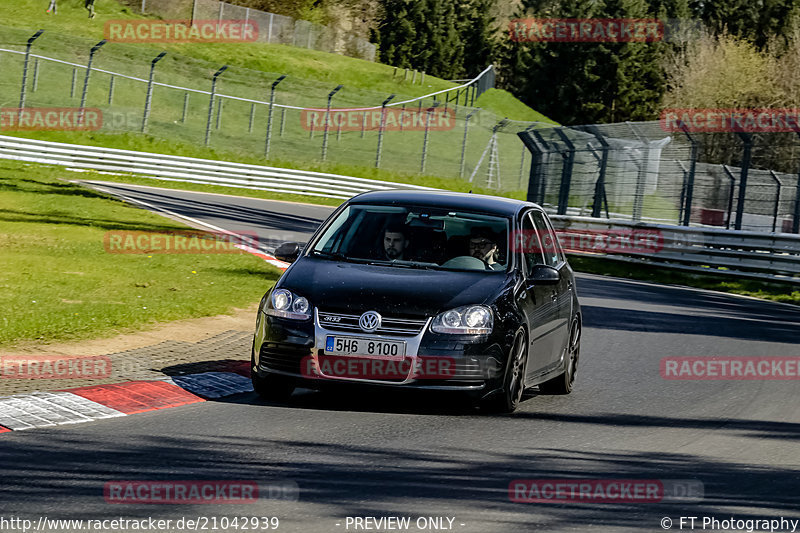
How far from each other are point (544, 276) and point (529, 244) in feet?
2.22

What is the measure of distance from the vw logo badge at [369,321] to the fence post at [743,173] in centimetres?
1889

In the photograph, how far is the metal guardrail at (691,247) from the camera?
24.1 metres

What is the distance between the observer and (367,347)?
310 inches

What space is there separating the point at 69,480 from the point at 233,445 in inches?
49.8

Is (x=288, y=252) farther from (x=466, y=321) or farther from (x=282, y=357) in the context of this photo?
(x=466, y=321)

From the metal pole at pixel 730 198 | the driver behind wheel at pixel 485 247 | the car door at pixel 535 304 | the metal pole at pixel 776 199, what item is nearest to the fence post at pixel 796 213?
the metal pole at pixel 776 199

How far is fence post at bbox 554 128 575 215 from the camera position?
108 feet

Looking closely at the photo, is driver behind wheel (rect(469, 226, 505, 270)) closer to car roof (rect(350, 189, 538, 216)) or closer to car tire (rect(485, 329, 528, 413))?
car roof (rect(350, 189, 538, 216))

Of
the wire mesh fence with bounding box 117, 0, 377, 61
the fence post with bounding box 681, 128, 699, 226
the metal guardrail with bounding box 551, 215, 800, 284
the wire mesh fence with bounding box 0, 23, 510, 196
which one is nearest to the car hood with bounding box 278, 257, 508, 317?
the metal guardrail with bounding box 551, 215, 800, 284

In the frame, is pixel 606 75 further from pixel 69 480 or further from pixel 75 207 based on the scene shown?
pixel 69 480

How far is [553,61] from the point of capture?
3708 inches

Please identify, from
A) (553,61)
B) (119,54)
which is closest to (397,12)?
(553,61)

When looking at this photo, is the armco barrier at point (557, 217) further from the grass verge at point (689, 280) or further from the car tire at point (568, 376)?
the car tire at point (568, 376)

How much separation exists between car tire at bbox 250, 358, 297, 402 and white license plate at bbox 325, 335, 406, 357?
20.1 inches
